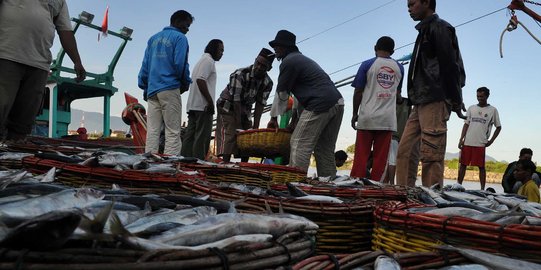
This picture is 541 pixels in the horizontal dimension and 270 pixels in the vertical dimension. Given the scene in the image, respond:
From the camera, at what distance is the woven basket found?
5469 millimetres

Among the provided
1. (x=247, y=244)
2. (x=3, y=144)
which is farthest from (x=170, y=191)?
(x=3, y=144)

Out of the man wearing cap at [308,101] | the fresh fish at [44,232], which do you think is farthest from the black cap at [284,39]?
the fresh fish at [44,232]

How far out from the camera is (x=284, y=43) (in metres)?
5.21

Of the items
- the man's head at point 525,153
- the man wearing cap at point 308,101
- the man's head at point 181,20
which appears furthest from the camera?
the man's head at point 525,153

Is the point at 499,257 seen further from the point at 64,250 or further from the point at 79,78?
the point at 79,78

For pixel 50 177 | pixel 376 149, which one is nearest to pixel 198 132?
pixel 376 149

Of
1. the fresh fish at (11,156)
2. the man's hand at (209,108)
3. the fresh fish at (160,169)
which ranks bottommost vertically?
the fresh fish at (160,169)

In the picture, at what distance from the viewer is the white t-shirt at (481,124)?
7910 millimetres

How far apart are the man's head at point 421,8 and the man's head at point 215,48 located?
277 centimetres

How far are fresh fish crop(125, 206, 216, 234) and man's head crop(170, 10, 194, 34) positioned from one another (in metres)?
4.67

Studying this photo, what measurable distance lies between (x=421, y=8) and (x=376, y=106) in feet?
3.73

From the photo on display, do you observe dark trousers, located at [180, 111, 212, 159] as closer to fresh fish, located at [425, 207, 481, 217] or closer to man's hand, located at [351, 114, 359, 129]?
man's hand, located at [351, 114, 359, 129]

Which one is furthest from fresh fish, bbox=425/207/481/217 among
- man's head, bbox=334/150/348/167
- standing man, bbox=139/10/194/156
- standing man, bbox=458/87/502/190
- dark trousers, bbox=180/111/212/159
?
man's head, bbox=334/150/348/167

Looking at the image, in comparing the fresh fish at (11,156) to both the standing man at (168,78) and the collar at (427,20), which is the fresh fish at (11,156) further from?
the collar at (427,20)
